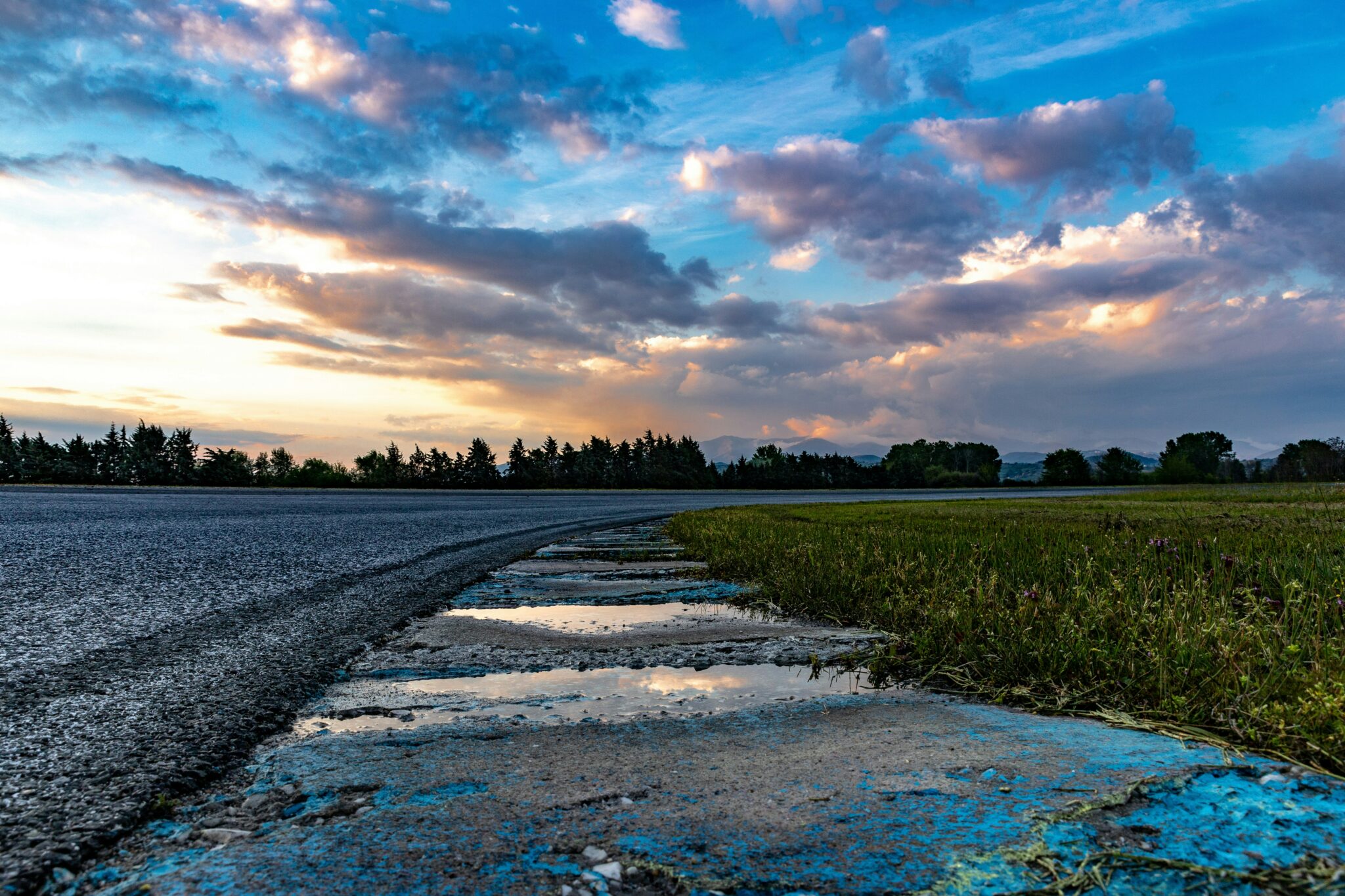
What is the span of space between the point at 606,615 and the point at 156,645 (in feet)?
9.64

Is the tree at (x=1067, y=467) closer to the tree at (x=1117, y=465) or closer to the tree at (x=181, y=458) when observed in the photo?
the tree at (x=1117, y=465)

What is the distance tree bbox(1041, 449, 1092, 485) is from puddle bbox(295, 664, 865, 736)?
105m

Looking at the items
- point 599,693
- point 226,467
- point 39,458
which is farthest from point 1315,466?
point 39,458

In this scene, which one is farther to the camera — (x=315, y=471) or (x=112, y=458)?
(x=315, y=471)

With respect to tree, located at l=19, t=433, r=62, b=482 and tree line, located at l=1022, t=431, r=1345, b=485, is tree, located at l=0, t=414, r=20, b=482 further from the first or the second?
tree line, located at l=1022, t=431, r=1345, b=485

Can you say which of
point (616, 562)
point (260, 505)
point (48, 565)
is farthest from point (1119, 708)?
point (260, 505)

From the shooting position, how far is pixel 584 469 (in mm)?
86562

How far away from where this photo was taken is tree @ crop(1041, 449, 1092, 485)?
325 ft

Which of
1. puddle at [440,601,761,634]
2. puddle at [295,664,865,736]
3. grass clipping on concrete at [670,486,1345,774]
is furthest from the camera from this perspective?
puddle at [440,601,761,634]

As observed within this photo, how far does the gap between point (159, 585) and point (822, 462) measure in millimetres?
92789

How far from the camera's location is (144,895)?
1.71 m

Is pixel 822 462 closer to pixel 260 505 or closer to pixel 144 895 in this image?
pixel 260 505

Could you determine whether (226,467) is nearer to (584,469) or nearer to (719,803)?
(584,469)

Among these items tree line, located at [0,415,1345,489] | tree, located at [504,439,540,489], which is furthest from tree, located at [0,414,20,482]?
tree, located at [504,439,540,489]
